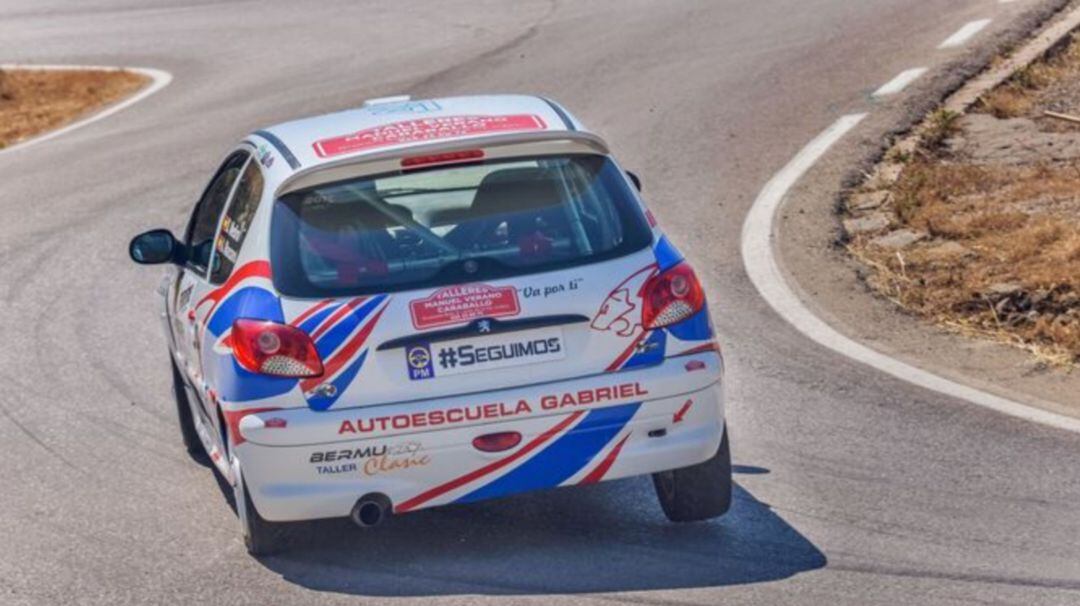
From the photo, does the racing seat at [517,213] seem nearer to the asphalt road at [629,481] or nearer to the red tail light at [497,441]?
the red tail light at [497,441]

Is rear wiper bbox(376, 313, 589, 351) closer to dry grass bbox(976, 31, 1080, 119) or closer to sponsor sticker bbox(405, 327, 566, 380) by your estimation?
sponsor sticker bbox(405, 327, 566, 380)

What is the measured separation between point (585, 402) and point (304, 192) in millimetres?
1300

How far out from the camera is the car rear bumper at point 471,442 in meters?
7.48

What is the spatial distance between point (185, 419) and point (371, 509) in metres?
2.17

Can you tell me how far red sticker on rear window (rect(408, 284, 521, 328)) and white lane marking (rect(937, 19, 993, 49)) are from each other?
11479mm

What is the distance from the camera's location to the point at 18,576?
7930 mm

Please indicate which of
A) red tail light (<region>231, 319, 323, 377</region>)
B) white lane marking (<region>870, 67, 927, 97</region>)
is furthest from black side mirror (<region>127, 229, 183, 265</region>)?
white lane marking (<region>870, 67, 927, 97</region>)

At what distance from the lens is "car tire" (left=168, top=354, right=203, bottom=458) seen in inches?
376

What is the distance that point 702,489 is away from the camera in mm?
7961

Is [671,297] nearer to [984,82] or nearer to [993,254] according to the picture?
[993,254]

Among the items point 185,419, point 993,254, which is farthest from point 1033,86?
point 185,419

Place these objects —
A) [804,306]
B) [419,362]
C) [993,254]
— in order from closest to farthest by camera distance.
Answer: [419,362], [804,306], [993,254]

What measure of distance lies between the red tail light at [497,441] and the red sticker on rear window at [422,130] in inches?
46.0

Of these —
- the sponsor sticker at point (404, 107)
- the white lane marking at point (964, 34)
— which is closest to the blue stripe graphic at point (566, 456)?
the sponsor sticker at point (404, 107)
